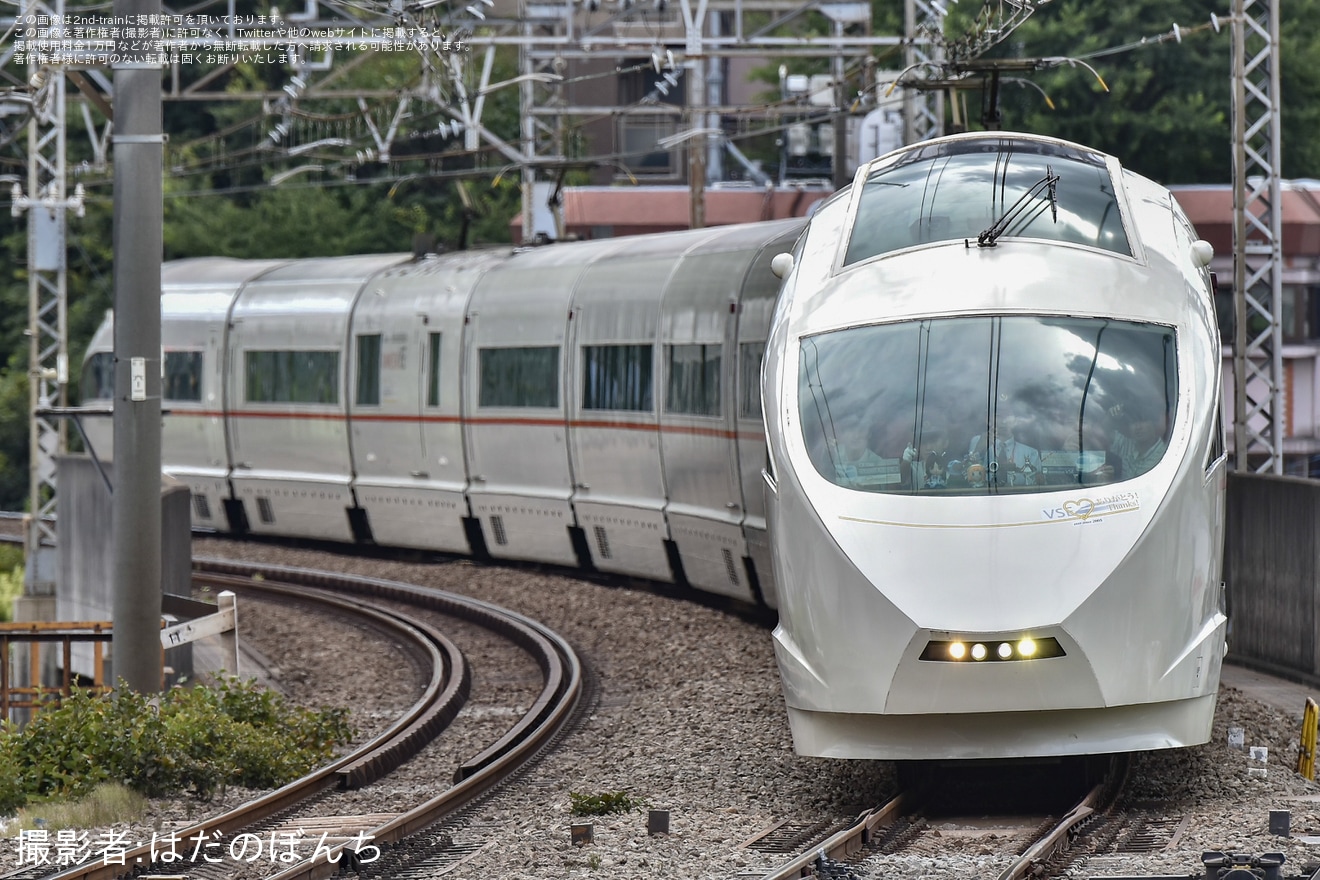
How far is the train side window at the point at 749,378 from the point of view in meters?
13.5

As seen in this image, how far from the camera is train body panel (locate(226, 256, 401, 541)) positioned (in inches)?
872

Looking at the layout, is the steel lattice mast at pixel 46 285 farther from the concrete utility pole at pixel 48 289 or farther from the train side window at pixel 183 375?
the train side window at pixel 183 375

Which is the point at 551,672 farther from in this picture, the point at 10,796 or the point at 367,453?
the point at 367,453

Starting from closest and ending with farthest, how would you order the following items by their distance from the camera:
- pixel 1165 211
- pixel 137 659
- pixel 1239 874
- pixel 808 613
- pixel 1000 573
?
pixel 1239 874, pixel 1000 573, pixel 808 613, pixel 1165 211, pixel 137 659

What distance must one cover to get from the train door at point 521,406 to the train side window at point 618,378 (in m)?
0.53

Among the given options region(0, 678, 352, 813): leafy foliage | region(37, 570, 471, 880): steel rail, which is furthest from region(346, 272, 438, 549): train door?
region(0, 678, 352, 813): leafy foliage

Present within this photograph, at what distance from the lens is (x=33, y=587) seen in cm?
2172

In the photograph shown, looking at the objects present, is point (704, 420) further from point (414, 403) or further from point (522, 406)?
point (414, 403)

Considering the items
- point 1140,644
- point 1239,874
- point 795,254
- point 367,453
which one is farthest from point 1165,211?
point 367,453

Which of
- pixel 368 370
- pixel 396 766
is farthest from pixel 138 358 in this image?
pixel 368 370

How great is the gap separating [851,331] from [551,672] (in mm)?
5459

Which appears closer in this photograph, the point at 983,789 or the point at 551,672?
the point at 983,789

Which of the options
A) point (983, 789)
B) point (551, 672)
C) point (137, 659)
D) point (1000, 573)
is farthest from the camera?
point (551, 672)

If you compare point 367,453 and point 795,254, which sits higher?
point 795,254
